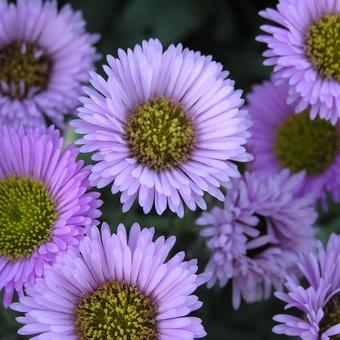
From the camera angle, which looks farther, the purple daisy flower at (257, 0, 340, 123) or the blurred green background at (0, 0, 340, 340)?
the blurred green background at (0, 0, 340, 340)

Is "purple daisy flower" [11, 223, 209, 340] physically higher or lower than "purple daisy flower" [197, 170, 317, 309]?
lower

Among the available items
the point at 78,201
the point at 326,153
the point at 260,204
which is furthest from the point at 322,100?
the point at 78,201

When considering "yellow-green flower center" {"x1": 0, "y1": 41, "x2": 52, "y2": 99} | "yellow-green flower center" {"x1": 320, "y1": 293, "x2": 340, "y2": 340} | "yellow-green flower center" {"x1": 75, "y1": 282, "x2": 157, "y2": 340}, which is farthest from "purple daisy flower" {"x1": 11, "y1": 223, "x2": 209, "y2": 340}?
"yellow-green flower center" {"x1": 0, "y1": 41, "x2": 52, "y2": 99}

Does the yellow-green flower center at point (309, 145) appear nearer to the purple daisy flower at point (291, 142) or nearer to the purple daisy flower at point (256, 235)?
the purple daisy flower at point (291, 142)

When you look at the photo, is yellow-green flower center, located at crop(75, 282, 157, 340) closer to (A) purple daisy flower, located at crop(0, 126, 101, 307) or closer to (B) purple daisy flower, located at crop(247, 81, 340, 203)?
(A) purple daisy flower, located at crop(0, 126, 101, 307)

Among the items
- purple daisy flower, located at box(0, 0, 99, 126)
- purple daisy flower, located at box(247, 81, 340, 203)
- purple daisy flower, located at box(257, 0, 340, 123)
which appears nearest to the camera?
purple daisy flower, located at box(257, 0, 340, 123)

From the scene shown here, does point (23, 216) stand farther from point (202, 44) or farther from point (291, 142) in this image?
point (202, 44)

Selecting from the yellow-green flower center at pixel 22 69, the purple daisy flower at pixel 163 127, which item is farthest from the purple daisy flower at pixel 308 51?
the yellow-green flower center at pixel 22 69
